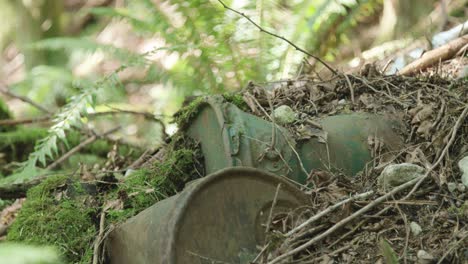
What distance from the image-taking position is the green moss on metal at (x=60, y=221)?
2232 millimetres

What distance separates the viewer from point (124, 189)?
8.09 ft

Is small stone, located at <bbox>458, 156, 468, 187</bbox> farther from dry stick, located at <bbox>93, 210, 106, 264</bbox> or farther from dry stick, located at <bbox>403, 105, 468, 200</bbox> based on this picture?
dry stick, located at <bbox>93, 210, 106, 264</bbox>

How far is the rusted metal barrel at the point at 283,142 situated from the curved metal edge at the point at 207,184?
265mm

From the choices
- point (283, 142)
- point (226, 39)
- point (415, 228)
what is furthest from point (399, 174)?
point (226, 39)

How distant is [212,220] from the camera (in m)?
1.87

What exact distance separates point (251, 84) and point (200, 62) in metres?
1.40

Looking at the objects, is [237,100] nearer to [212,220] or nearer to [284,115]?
[284,115]

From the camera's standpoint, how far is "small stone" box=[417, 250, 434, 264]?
170 cm

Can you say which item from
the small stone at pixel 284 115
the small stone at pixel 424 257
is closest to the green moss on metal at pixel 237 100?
the small stone at pixel 284 115

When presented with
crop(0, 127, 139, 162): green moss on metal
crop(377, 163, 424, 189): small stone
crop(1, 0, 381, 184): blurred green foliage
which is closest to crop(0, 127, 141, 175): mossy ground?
crop(0, 127, 139, 162): green moss on metal

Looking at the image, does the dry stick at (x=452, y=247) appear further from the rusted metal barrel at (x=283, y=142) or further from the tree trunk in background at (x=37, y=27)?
the tree trunk in background at (x=37, y=27)

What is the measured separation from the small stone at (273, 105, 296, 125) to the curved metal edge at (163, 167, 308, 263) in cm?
57

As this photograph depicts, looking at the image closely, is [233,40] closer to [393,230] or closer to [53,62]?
[393,230]

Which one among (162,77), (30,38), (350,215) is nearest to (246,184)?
(350,215)
